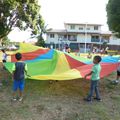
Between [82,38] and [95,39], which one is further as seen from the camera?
[95,39]

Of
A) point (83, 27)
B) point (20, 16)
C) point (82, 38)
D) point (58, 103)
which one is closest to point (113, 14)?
point (20, 16)

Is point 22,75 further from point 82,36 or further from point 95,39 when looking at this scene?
point 95,39

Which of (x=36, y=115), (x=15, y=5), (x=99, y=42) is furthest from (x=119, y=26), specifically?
(x=99, y=42)

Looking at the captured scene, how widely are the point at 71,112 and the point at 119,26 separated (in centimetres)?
1962

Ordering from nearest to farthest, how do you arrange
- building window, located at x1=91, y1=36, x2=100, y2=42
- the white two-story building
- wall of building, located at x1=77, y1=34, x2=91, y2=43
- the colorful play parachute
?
the colorful play parachute < the white two-story building < wall of building, located at x1=77, y1=34, x2=91, y2=43 < building window, located at x1=91, y1=36, x2=100, y2=42

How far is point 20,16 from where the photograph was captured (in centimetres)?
3152

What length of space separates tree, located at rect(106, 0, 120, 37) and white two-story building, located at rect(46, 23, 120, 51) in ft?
128

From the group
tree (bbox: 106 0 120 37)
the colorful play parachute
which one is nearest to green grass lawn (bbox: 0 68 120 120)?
the colorful play parachute

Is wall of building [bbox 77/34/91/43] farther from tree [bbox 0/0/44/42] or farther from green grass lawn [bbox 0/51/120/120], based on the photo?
green grass lawn [bbox 0/51/120/120]

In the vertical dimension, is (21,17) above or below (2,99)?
above

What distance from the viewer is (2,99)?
7.89 meters

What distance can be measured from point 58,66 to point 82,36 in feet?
189

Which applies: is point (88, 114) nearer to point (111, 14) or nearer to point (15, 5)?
point (111, 14)

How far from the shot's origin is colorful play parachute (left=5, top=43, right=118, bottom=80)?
28.3 ft
